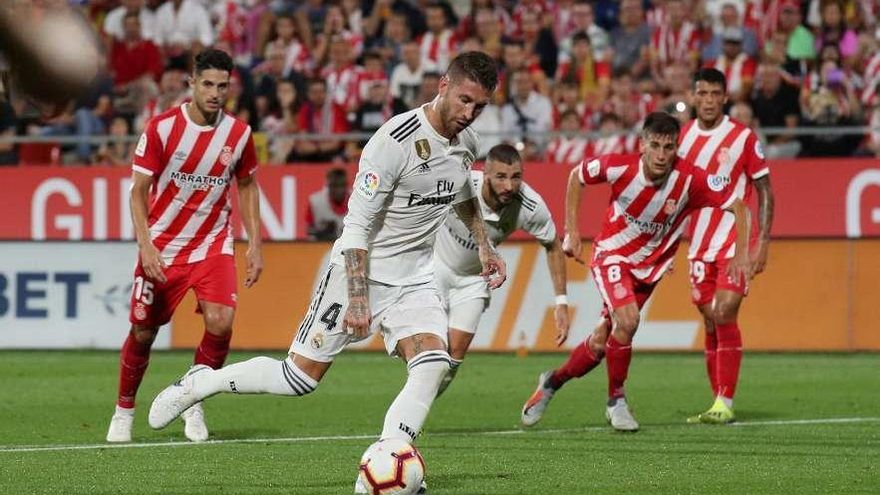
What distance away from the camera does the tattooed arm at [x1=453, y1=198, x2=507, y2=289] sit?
23.6 feet

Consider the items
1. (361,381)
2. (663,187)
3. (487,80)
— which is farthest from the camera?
(361,381)

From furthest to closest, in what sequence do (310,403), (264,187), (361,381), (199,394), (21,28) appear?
(264,187)
(361,381)
(310,403)
(199,394)
(21,28)

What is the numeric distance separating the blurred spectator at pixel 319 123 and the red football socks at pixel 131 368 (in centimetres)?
990

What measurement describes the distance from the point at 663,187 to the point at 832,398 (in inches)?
109

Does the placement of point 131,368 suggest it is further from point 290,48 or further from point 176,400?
Answer: point 290,48

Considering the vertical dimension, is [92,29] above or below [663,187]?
above

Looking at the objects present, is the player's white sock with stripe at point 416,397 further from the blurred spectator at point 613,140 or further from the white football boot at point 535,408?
the blurred spectator at point 613,140

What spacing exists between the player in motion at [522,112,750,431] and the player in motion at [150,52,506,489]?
8.89 feet

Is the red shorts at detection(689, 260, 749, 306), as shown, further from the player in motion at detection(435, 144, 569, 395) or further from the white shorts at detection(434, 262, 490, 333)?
the white shorts at detection(434, 262, 490, 333)

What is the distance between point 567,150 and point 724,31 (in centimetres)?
264

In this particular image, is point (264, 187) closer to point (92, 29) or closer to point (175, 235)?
point (175, 235)

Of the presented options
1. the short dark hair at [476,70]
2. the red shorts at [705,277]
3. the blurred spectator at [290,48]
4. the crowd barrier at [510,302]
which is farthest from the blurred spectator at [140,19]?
the short dark hair at [476,70]

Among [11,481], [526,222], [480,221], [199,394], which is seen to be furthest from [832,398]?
[11,481]

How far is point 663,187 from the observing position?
9609mm
